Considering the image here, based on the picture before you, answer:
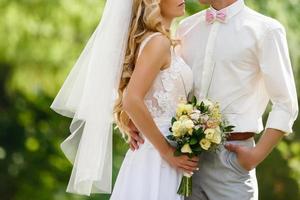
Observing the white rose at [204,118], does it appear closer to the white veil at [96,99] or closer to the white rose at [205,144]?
the white rose at [205,144]

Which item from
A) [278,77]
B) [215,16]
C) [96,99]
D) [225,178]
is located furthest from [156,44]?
[225,178]

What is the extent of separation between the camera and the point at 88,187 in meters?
5.36

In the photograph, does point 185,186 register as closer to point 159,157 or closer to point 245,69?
point 159,157

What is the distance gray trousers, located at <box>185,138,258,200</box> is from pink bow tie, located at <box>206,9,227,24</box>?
1.93 feet

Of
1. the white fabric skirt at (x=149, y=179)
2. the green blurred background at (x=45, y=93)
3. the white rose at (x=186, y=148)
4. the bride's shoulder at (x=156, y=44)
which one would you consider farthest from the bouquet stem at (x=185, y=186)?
the green blurred background at (x=45, y=93)

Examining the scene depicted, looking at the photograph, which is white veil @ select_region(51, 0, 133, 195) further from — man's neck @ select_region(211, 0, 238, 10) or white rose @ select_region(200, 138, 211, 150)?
white rose @ select_region(200, 138, 211, 150)

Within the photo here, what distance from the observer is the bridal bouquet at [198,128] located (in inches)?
192

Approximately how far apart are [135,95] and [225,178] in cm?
58

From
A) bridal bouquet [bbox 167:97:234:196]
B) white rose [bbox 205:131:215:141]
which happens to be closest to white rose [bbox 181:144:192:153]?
bridal bouquet [bbox 167:97:234:196]

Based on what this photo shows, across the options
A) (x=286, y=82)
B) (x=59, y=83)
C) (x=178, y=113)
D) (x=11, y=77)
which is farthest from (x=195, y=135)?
(x=11, y=77)

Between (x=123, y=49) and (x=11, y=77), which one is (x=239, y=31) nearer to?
(x=123, y=49)

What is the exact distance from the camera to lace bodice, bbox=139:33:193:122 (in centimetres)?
504

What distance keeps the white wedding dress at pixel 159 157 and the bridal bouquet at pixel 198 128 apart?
0.12 m

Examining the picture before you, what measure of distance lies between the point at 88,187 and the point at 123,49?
733 millimetres
